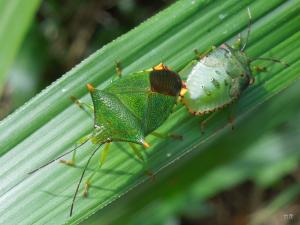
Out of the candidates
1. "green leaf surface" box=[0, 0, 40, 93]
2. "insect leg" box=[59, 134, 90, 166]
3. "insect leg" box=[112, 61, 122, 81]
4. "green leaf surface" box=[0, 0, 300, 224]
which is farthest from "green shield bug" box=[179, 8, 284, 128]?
"green leaf surface" box=[0, 0, 40, 93]

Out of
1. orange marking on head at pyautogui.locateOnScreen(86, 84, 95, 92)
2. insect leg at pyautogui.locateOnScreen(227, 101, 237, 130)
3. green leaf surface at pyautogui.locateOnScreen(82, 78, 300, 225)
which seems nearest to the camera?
orange marking on head at pyautogui.locateOnScreen(86, 84, 95, 92)

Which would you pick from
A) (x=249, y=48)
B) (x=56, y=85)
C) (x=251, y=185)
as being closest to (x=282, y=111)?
(x=249, y=48)

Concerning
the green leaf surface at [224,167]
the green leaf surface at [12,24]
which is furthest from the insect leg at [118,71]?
the green leaf surface at [224,167]

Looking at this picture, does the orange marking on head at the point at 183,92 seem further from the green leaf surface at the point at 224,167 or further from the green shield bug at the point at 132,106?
the green leaf surface at the point at 224,167

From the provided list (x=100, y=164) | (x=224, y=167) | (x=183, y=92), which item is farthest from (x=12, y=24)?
(x=224, y=167)

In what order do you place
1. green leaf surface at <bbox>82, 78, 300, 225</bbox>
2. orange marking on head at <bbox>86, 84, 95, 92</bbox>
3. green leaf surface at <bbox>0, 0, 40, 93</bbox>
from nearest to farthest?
1. orange marking on head at <bbox>86, 84, 95, 92</bbox>
2. green leaf surface at <bbox>0, 0, 40, 93</bbox>
3. green leaf surface at <bbox>82, 78, 300, 225</bbox>

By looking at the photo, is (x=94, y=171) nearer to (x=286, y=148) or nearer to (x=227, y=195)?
(x=286, y=148)

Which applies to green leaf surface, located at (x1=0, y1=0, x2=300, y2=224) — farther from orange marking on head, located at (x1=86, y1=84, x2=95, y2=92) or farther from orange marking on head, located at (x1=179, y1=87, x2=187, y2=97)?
orange marking on head, located at (x1=179, y1=87, x2=187, y2=97)
